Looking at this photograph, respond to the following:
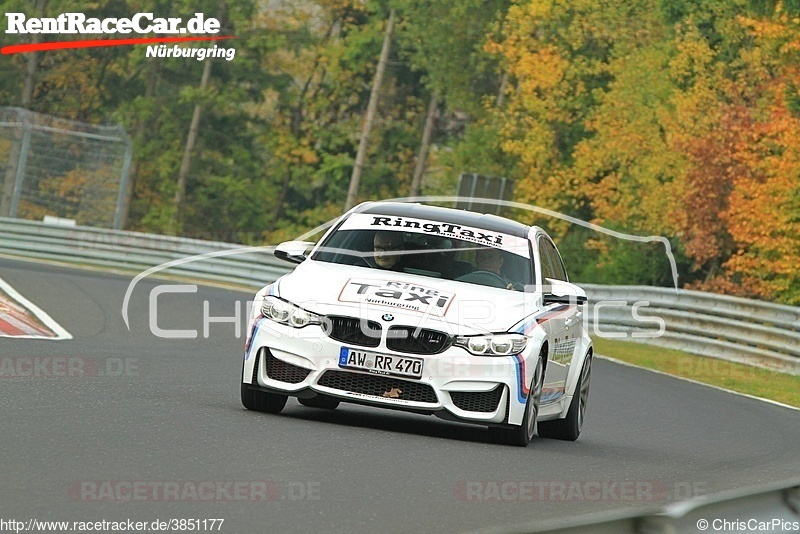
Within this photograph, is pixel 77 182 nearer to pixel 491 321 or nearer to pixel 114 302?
pixel 114 302

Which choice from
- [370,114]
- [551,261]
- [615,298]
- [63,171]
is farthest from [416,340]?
[370,114]

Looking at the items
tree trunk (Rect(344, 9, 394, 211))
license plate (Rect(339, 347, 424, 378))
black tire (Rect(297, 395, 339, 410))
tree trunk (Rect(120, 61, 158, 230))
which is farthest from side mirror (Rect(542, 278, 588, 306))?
tree trunk (Rect(120, 61, 158, 230))

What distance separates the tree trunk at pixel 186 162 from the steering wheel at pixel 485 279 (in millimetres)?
56440

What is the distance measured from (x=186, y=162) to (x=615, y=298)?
137ft

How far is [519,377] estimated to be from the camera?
10219mm

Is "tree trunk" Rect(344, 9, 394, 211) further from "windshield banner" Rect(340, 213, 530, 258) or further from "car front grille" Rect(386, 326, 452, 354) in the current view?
"car front grille" Rect(386, 326, 452, 354)

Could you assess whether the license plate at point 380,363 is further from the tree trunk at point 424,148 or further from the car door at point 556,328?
the tree trunk at point 424,148

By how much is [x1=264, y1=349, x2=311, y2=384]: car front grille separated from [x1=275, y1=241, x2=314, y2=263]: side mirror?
1095 mm

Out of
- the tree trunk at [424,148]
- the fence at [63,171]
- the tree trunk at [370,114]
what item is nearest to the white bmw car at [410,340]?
the fence at [63,171]

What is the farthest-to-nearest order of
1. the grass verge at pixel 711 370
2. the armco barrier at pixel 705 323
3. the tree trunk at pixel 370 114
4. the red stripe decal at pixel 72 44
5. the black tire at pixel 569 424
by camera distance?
1. the red stripe decal at pixel 72 44
2. the tree trunk at pixel 370 114
3. the armco barrier at pixel 705 323
4. the grass verge at pixel 711 370
5. the black tire at pixel 569 424

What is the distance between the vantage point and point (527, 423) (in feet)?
34.2

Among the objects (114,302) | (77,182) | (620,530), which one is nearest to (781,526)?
(620,530)

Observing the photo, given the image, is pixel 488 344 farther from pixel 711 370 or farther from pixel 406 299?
pixel 711 370

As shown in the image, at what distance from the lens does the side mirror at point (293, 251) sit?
11.3 meters
